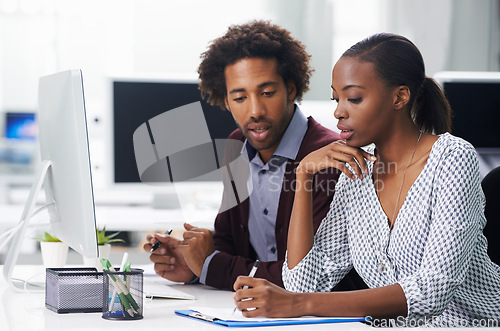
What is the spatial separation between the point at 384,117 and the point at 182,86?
1432mm

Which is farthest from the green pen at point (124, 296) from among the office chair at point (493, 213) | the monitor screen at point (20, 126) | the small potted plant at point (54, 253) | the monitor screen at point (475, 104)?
the monitor screen at point (20, 126)

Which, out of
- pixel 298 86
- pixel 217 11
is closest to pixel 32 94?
pixel 217 11

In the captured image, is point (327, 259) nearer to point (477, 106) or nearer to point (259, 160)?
point (259, 160)

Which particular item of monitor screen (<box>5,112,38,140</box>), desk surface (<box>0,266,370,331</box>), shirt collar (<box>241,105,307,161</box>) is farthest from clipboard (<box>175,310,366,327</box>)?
monitor screen (<box>5,112,38,140</box>)

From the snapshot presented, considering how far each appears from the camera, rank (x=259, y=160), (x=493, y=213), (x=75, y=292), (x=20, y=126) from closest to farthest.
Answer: (x=75, y=292)
(x=493, y=213)
(x=259, y=160)
(x=20, y=126)

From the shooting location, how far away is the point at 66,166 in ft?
3.87

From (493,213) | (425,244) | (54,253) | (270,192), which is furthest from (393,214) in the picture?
(54,253)

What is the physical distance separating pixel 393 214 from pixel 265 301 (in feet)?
1.31

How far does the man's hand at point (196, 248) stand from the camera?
1493mm

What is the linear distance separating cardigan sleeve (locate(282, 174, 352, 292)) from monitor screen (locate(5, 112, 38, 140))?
3.45 m

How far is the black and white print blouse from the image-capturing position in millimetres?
1120

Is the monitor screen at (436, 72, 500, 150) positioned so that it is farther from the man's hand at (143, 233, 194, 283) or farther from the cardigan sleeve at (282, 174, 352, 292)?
the man's hand at (143, 233, 194, 283)

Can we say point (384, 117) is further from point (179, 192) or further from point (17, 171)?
point (17, 171)

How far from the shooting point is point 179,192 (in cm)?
257
